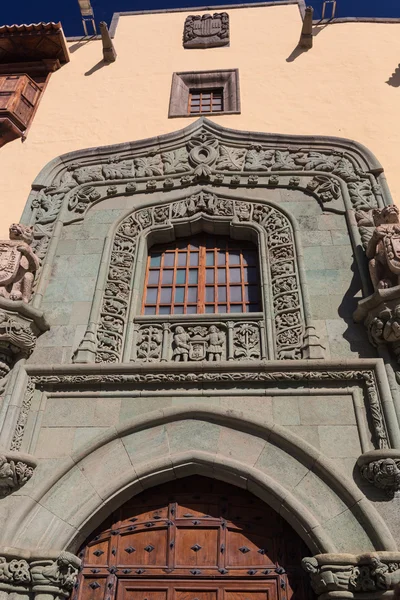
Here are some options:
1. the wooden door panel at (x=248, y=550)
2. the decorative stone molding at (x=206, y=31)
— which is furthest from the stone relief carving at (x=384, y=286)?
the decorative stone molding at (x=206, y=31)

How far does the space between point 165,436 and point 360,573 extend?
2.44 metres

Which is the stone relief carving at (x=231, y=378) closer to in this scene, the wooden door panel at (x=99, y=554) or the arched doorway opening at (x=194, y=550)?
the arched doorway opening at (x=194, y=550)

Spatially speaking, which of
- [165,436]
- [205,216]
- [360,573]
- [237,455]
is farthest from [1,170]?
[360,573]

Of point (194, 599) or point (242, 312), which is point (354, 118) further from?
point (194, 599)

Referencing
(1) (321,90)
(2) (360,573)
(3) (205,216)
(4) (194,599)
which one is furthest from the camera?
(1) (321,90)

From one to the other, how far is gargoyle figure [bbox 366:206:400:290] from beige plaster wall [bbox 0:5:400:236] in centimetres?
169

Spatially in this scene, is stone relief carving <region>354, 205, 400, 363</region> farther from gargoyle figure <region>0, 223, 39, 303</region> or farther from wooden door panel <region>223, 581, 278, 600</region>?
gargoyle figure <region>0, 223, 39, 303</region>

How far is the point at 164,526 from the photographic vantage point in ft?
18.5

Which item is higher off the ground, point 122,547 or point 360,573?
point 122,547

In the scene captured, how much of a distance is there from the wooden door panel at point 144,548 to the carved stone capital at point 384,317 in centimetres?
334

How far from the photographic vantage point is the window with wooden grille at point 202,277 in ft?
24.1

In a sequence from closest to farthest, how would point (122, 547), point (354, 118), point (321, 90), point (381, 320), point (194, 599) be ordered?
point (194, 599)
point (122, 547)
point (381, 320)
point (354, 118)
point (321, 90)

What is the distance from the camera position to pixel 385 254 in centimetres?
648

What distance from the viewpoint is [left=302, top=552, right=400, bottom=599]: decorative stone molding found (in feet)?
15.4
